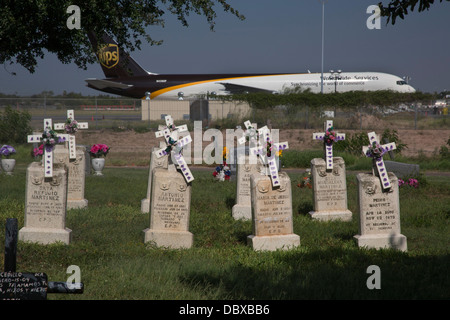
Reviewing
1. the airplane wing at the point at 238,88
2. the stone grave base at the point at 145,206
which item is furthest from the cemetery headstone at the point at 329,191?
the airplane wing at the point at 238,88

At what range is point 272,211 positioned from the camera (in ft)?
29.3

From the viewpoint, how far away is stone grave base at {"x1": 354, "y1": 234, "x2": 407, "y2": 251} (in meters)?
8.80

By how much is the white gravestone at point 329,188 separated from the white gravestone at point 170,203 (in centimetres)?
311

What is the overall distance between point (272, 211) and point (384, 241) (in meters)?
1.73

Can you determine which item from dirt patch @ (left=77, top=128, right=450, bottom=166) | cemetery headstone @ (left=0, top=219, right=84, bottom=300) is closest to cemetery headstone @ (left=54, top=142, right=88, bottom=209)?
cemetery headstone @ (left=0, top=219, right=84, bottom=300)

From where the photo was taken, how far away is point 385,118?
3591 centimetres

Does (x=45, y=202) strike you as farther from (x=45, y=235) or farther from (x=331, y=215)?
(x=331, y=215)

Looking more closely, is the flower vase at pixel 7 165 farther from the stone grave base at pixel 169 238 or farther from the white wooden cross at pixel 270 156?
the stone grave base at pixel 169 238

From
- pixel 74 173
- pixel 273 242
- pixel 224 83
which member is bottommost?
pixel 273 242

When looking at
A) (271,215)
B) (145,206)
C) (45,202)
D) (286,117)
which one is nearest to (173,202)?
(271,215)

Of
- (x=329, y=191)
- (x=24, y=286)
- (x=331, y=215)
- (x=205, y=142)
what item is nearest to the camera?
(x=24, y=286)

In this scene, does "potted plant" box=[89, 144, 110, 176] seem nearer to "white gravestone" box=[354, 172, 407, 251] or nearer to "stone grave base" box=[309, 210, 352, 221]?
"stone grave base" box=[309, 210, 352, 221]

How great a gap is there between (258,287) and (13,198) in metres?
8.19
